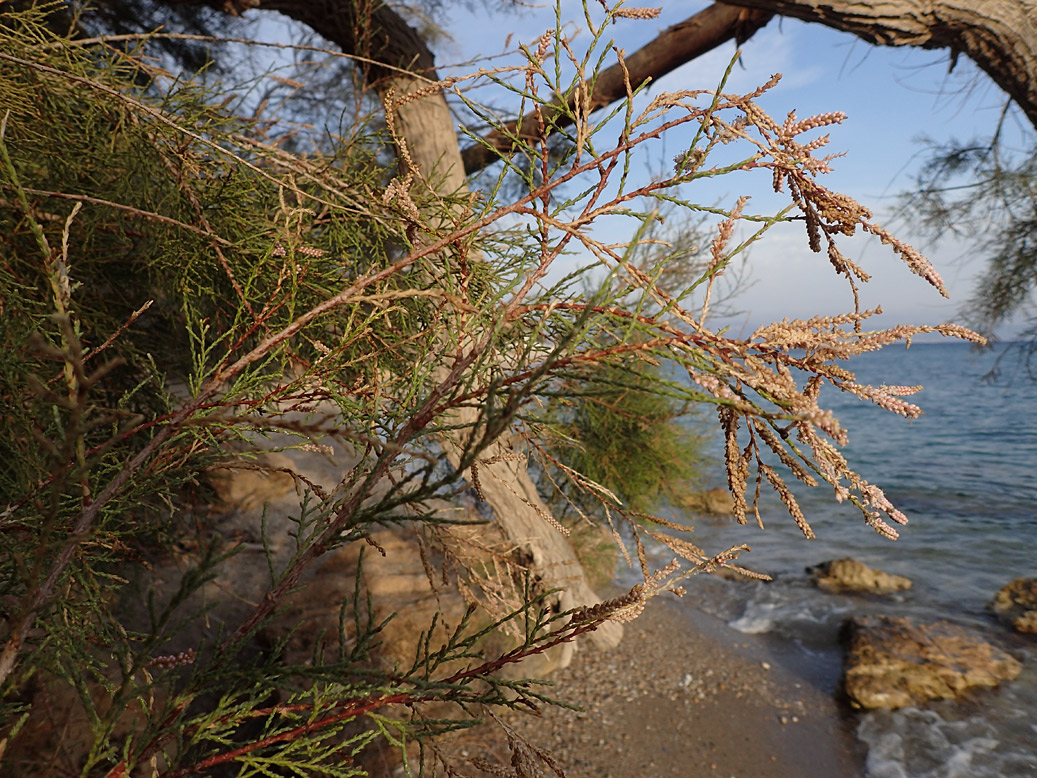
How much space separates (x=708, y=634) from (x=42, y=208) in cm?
740

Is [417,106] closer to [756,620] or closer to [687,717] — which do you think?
[687,717]

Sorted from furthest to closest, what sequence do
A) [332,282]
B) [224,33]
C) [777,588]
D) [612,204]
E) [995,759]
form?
[777,588]
[224,33]
[995,759]
[332,282]
[612,204]

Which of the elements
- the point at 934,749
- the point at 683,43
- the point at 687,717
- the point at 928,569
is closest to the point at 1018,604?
the point at 928,569

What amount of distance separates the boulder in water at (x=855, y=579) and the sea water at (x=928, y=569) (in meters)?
0.22

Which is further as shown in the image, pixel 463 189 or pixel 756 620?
pixel 756 620

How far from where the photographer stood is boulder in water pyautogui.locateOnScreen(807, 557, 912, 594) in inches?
350

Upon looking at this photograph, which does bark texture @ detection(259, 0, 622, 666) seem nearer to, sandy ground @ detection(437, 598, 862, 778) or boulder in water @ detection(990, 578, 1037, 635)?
sandy ground @ detection(437, 598, 862, 778)

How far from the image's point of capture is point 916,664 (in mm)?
6266

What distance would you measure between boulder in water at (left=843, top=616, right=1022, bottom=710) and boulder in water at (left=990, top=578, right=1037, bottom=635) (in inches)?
35.0

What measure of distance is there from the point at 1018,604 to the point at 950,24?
7.82m

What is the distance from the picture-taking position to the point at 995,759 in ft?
17.1

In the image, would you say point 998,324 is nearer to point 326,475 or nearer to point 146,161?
point 326,475

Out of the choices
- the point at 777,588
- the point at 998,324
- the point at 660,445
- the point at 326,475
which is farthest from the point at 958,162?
the point at 326,475

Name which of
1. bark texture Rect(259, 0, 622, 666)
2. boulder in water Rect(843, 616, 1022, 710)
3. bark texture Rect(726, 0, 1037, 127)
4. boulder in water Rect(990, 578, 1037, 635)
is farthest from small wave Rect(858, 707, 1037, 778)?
bark texture Rect(726, 0, 1037, 127)
